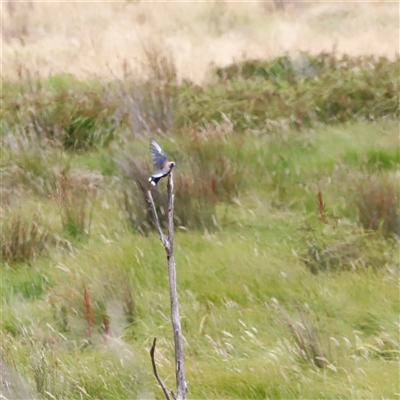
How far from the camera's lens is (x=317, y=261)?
4184 mm

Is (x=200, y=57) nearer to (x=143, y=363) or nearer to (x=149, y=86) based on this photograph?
(x=149, y=86)

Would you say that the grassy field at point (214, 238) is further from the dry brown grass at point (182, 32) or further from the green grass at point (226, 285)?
the dry brown grass at point (182, 32)

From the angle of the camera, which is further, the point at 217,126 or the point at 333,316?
the point at 217,126

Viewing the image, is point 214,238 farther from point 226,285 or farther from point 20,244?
point 20,244

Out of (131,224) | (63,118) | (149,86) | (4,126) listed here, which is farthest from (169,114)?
(131,224)

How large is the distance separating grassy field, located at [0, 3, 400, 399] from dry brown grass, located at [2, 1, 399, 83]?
2399 millimetres

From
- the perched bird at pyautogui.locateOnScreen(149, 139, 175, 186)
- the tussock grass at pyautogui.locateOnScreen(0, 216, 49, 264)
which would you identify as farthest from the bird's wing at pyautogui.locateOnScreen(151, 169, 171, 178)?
the tussock grass at pyautogui.locateOnScreen(0, 216, 49, 264)

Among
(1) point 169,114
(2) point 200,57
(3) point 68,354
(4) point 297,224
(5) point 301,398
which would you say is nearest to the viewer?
(5) point 301,398

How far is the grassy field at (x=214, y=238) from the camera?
9.89ft

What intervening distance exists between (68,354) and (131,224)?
1668 mm

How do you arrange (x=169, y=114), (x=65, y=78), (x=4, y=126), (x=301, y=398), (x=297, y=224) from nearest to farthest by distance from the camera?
(x=301, y=398), (x=297, y=224), (x=169, y=114), (x=4, y=126), (x=65, y=78)

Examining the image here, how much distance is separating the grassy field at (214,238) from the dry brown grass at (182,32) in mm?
2399

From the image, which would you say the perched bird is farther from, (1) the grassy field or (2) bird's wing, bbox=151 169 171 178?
(1) the grassy field

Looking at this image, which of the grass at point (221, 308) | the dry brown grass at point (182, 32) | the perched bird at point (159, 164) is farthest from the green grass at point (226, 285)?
the dry brown grass at point (182, 32)
